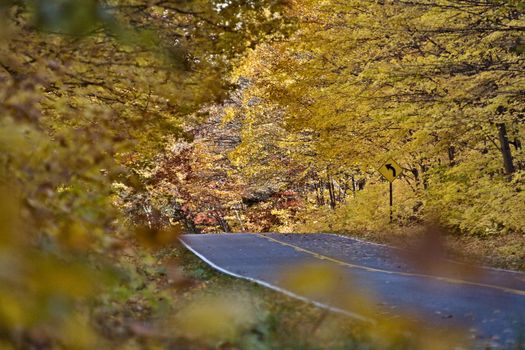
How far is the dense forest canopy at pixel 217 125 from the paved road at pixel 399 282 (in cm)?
122

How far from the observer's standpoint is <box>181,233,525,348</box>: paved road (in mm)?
8023

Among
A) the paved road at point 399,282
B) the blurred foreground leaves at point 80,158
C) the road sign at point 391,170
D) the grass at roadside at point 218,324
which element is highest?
the blurred foreground leaves at point 80,158

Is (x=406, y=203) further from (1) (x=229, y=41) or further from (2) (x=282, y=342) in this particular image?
(2) (x=282, y=342)

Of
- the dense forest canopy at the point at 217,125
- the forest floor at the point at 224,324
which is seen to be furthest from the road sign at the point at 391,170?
the forest floor at the point at 224,324

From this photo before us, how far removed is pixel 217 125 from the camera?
38406 mm

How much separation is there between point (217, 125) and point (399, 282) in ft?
88.2

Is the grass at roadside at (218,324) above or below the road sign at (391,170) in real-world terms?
above

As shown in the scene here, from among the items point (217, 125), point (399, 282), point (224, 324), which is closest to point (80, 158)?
point (224, 324)

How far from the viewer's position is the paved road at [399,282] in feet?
26.3

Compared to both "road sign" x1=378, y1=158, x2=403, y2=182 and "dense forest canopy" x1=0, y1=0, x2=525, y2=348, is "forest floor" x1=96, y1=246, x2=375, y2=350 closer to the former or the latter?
"dense forest canopy" x1=0, y1=0, x2=525, y2=348

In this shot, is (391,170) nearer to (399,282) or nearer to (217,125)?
(399,282)

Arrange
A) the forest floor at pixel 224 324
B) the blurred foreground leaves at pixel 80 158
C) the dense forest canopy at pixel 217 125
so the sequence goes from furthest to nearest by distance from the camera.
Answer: the dense forest canopy at pixel 217 125, the forest floor at pixel 224 324, the blurred foreground leaves at pixel 80 158

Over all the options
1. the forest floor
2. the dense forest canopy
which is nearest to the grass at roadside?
the forest floor

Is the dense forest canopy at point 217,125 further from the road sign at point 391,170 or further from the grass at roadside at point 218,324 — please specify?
the road sign at point 391,170
